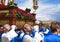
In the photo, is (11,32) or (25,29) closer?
(25,29)

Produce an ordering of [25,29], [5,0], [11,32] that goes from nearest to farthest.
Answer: [25,29]
[11,32]
[5,0]

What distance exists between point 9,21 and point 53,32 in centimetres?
623

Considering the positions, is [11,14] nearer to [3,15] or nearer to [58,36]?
[3,15]

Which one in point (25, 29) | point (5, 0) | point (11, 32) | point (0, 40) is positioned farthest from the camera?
point (5, 0)

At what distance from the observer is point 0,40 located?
5.57 meters

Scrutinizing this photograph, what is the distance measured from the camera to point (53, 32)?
457 cm

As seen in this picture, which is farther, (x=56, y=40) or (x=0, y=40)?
(x=0, y=40)

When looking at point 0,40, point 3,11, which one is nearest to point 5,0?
point 3,11

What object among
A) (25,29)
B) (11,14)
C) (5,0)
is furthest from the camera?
(5,0)

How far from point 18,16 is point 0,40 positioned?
206 inches

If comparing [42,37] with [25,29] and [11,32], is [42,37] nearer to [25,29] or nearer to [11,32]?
[25,29]

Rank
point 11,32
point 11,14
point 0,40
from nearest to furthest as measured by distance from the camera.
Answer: point 11,32
point 0,40
point 11,14

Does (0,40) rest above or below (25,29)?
below

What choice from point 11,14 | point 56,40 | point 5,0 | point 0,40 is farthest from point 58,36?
point 5,0
